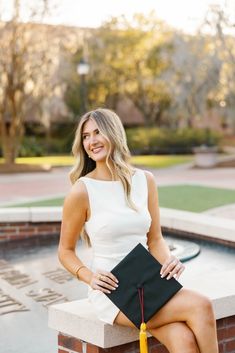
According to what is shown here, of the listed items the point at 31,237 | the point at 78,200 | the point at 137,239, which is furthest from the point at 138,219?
the point at 31,237

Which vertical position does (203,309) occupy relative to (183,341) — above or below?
above

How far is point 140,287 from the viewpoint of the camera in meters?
3.11

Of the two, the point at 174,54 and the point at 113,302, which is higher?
the point at 174,54

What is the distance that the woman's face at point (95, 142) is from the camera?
344 cm

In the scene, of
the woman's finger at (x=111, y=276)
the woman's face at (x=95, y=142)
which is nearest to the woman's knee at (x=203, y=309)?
the woman's finger at (x=111, y=276)

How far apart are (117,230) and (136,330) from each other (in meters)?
0.56

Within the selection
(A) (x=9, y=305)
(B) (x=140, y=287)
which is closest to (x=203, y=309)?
(B) (x=140, y=287)

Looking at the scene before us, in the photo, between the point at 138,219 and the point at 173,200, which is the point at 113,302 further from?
the point at 173,200

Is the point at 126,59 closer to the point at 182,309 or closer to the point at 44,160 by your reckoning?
the point at 44,160

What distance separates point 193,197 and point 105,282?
30.2 feet

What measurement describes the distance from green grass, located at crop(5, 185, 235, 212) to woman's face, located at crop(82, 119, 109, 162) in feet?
23.3

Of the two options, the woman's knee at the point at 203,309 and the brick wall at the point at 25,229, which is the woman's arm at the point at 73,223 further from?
the brick wall at the point at 25,229

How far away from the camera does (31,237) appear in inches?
355

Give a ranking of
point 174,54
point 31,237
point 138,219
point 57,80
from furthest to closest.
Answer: point 174,54, point 57,80, point 31,237, point 138,219
